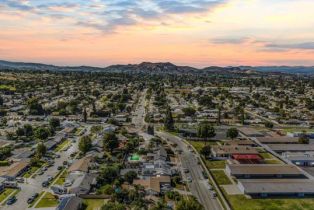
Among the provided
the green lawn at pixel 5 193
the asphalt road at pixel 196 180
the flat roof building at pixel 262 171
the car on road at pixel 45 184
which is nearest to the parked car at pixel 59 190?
the car on road at pixel 45 184

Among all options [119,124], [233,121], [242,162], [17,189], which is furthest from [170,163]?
[233,121]

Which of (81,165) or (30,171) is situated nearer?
(81,165)

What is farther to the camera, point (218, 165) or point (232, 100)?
point (232, 100)

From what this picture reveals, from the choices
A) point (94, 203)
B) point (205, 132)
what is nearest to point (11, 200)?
point (94, 203)

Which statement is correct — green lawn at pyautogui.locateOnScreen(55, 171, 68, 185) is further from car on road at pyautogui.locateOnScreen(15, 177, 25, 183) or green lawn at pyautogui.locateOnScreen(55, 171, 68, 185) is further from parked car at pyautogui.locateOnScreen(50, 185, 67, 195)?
car on road at pyautogui.locateOnScreen(15, 177, 25, 183)

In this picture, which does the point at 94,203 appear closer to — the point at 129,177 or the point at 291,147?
the point at 129,177

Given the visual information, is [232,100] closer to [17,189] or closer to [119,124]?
[119,124]

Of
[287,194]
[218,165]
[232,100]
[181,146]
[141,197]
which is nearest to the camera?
[141,197]
